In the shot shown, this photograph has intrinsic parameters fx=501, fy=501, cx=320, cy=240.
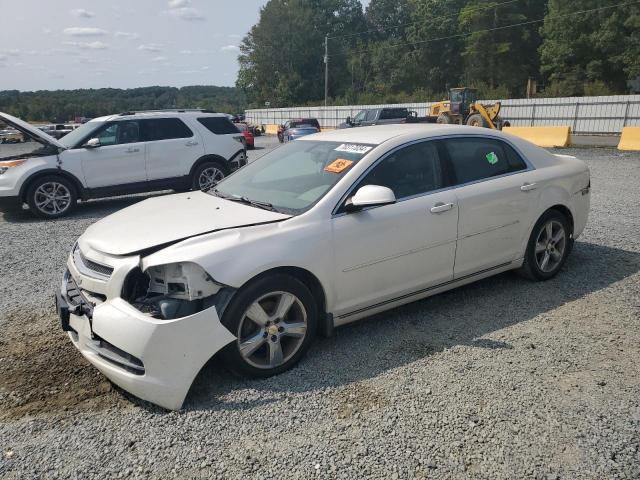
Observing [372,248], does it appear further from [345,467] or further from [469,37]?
[469,37]

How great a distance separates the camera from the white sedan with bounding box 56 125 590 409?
3027 millimetres

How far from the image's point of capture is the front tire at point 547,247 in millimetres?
4809

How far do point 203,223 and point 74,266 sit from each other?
1.00m

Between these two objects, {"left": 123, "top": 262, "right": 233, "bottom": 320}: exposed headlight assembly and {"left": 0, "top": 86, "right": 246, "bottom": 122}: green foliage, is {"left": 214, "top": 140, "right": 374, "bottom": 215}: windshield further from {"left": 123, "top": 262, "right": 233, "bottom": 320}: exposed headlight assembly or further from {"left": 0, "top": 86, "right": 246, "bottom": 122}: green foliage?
{"left": 0, "top": 86, "right": 246, "bottom": 122}: green foliage

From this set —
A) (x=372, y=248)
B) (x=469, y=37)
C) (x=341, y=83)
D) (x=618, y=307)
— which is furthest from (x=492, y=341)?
(x=341, y=83)

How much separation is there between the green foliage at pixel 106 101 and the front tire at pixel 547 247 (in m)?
38.5

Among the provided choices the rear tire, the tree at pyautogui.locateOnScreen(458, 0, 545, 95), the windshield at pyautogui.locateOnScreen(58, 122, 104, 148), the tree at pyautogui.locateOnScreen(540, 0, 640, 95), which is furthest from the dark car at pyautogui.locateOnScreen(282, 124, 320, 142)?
the tree at pyautogui.locateOnScreen(458, 0, 545, 95)

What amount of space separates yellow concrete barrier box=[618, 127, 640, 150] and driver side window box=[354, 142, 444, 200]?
17136 mm

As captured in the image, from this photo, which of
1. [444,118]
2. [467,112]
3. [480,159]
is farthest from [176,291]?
[467,112]

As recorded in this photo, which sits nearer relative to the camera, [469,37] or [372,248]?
[372,248]

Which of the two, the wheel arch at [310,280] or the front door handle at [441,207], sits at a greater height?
the front door handle at [441,207]

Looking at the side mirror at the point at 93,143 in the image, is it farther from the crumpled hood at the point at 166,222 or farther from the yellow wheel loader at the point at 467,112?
the yellow wheel loader at the point at 467,112

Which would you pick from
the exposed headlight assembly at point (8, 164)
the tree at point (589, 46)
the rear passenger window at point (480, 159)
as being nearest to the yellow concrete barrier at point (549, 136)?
the rear passenger window at point (480, 159)

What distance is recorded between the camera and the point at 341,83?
76.4m
